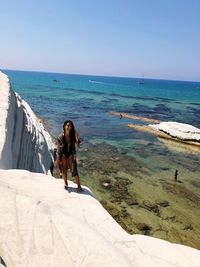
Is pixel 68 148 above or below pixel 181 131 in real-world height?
above

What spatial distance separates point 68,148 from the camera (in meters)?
9.64

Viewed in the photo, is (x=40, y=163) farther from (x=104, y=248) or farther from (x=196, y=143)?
(x=196, y=143)

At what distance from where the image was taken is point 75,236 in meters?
7.11

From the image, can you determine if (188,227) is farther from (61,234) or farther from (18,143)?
(61,234)

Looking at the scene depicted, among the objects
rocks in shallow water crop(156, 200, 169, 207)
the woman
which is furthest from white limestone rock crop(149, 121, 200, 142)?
the woman

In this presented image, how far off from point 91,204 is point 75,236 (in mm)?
2017

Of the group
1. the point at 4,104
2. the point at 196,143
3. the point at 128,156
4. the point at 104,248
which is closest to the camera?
the point at 104,248

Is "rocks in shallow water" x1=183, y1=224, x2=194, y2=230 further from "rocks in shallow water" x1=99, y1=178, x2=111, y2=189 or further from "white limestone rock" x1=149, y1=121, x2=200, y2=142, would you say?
"white limestone rock" x1=149, y1=121, x2=200, y2=142

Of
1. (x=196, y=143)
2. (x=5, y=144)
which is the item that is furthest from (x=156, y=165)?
(x=5, y=144)

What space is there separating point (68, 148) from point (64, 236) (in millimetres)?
3231

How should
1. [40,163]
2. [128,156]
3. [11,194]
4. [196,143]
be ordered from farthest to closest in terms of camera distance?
1. [196,143]
2. [128,156]
3. [40,163]
4. [11,194]

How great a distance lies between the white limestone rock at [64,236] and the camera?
259 inches

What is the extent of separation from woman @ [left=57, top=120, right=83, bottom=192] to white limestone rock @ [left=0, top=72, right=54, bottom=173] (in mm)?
2259

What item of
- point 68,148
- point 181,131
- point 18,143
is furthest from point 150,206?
point 181,131
